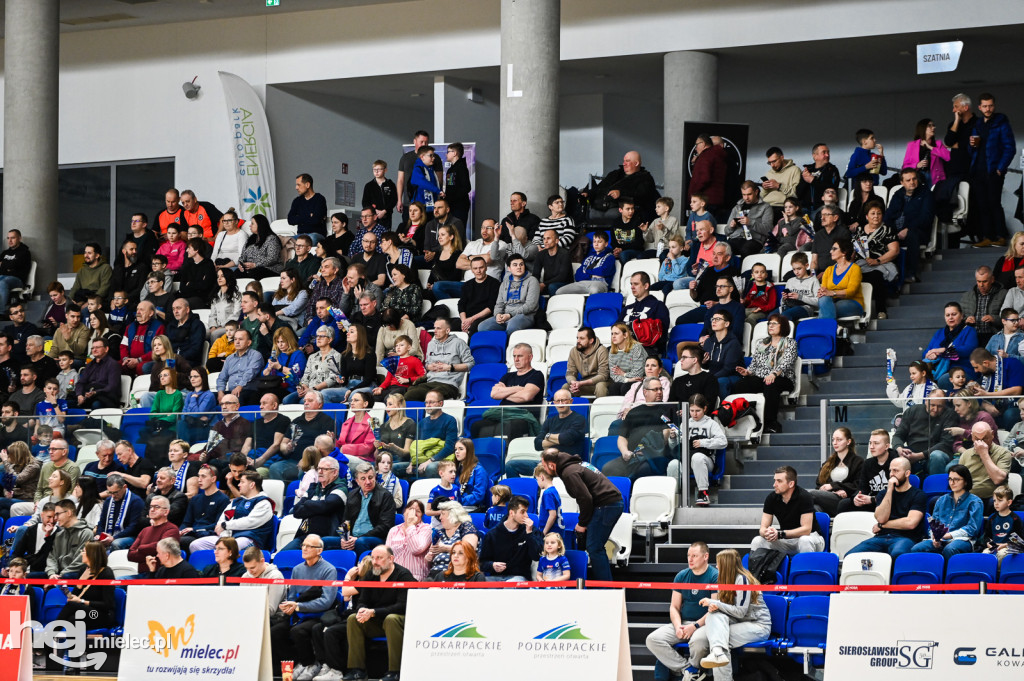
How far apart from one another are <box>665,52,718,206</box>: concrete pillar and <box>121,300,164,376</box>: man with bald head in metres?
6.08

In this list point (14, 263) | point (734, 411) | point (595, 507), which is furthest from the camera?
point (14, 263)

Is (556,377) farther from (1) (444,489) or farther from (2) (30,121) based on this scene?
(2) (30,121)

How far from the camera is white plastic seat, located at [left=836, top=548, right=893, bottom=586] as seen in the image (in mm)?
9023

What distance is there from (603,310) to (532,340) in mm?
798

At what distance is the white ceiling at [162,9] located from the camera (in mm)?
18625

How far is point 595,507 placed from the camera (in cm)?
995

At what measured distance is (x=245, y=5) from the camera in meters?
18.8

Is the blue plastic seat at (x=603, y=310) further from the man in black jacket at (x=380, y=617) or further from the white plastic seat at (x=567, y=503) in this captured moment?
the man in black jacket at (x=380, y=617)

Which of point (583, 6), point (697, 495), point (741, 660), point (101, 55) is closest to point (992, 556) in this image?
point (741, 660)

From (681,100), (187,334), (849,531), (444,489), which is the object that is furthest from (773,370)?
(187,334)

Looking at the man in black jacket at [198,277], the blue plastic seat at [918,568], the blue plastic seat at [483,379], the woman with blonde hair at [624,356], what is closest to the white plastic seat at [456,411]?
the woman with blonde hair at [624,356]

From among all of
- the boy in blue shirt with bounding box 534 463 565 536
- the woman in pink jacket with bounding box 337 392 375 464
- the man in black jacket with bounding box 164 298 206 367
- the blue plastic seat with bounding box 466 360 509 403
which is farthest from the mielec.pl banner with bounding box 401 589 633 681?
the man in black jacket with bounding box 164 298 206 367

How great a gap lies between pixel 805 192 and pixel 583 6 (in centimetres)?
416

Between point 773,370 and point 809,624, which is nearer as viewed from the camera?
point 809,624
